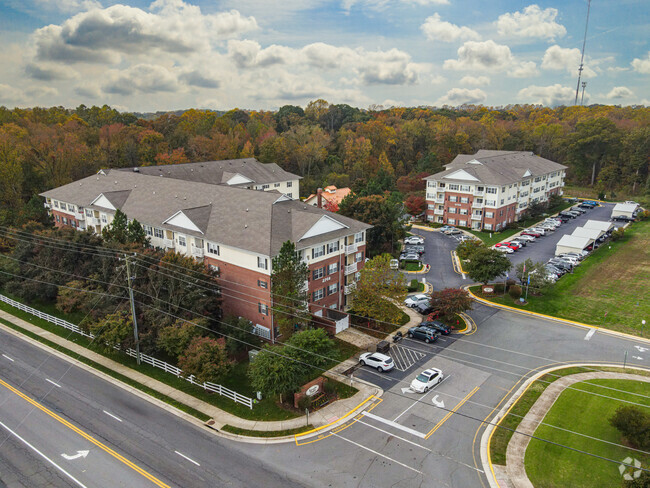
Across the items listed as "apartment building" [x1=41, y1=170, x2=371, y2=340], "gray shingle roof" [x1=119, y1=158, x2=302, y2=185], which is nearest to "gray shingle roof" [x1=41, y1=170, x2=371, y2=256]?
"apartment building" [x1=41, y1=170, x2=371, y2=340]

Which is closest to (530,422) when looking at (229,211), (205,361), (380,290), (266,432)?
(380,290)

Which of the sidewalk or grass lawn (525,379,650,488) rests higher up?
grass lawn (525,379,650,488)

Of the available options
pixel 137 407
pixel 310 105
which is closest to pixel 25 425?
pixel 137 407

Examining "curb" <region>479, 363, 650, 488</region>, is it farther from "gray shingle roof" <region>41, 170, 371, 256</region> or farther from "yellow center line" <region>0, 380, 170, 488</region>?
"gray shingle roof" <region>41, 170, 371, 256</region>

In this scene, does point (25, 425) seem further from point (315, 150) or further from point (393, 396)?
point (315, 150)

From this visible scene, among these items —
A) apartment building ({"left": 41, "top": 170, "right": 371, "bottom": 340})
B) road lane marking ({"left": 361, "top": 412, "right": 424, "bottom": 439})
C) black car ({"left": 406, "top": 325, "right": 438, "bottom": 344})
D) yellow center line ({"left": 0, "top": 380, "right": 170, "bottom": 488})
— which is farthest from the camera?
black car ({"left": 406, "top": 325, "right": 438, "bottom": 344})

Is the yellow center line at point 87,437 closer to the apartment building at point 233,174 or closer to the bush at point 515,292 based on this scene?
the bush at point 515,292
